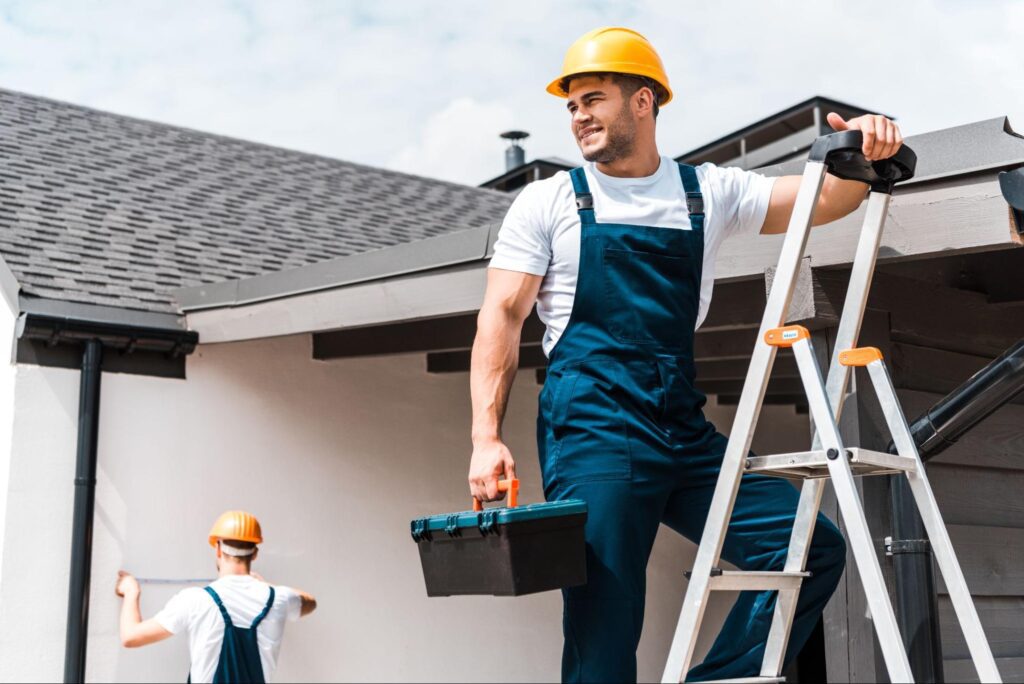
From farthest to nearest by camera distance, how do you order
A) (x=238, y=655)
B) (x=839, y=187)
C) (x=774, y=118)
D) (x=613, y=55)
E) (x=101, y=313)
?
(x=774, y=118)
(x=101, y=313)
(x=238, y=655)
(x=839, y=187)
(x=613, y=55)

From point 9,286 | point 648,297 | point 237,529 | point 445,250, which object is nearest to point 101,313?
point 9,286

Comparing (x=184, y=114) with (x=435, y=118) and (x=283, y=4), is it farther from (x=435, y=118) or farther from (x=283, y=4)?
(x=435, y=118)

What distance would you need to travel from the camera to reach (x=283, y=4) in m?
16.6

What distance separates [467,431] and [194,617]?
2.47 m

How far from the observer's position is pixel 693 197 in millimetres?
2826

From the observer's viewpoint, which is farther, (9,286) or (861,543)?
(9,286)

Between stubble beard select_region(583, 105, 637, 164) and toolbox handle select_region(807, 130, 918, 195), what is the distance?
403mm

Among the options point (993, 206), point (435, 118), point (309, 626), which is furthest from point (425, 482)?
point (435, 118)

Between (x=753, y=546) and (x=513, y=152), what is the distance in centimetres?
1820

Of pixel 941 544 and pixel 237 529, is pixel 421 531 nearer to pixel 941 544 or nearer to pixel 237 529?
pixel 941 544

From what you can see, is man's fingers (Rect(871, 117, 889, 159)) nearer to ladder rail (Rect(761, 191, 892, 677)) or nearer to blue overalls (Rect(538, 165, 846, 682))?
ladder rail (Rect(761, 191, 892, 677))

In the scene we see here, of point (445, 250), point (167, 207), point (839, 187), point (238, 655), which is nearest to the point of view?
point (839, 187)

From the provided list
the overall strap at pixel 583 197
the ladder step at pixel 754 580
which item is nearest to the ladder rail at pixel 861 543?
the ladder step at pixel 754 580

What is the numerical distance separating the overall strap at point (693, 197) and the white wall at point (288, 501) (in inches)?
159
